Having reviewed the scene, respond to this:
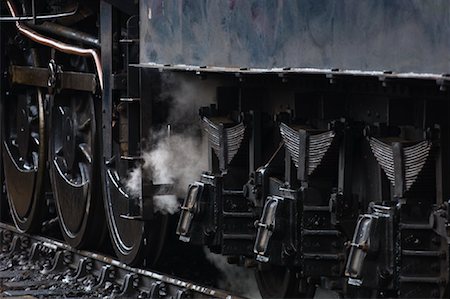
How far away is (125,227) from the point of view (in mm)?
10172

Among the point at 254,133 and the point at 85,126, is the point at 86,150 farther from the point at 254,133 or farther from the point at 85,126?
the point at 254,133

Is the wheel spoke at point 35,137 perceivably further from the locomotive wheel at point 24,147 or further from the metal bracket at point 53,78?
the metal bracket at point 53,78

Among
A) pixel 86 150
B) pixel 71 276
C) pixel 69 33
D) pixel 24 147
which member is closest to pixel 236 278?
pixel 71 276

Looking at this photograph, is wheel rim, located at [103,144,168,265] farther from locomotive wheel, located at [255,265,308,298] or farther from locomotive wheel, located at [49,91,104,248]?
locomotive wheel, located at [255,265,308,298]

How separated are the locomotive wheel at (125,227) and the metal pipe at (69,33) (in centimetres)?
84

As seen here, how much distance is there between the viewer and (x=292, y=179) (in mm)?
7789

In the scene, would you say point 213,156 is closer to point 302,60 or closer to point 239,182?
point 239,182

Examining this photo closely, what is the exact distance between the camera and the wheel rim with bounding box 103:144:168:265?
9.80 metres

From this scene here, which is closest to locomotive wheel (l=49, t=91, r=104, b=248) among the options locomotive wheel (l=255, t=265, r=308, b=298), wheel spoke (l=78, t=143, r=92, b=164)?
wheel spoke (l=78, t=143, r=92, b=164)

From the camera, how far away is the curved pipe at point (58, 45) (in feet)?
33.1

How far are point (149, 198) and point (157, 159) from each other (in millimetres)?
249

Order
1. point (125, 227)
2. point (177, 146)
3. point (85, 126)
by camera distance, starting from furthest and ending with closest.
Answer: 1. point (85, 126)
2. point (125, 227)
3. point (177, 146)

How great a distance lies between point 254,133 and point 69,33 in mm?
2795

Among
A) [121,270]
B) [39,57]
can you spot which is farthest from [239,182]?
[39,57]
